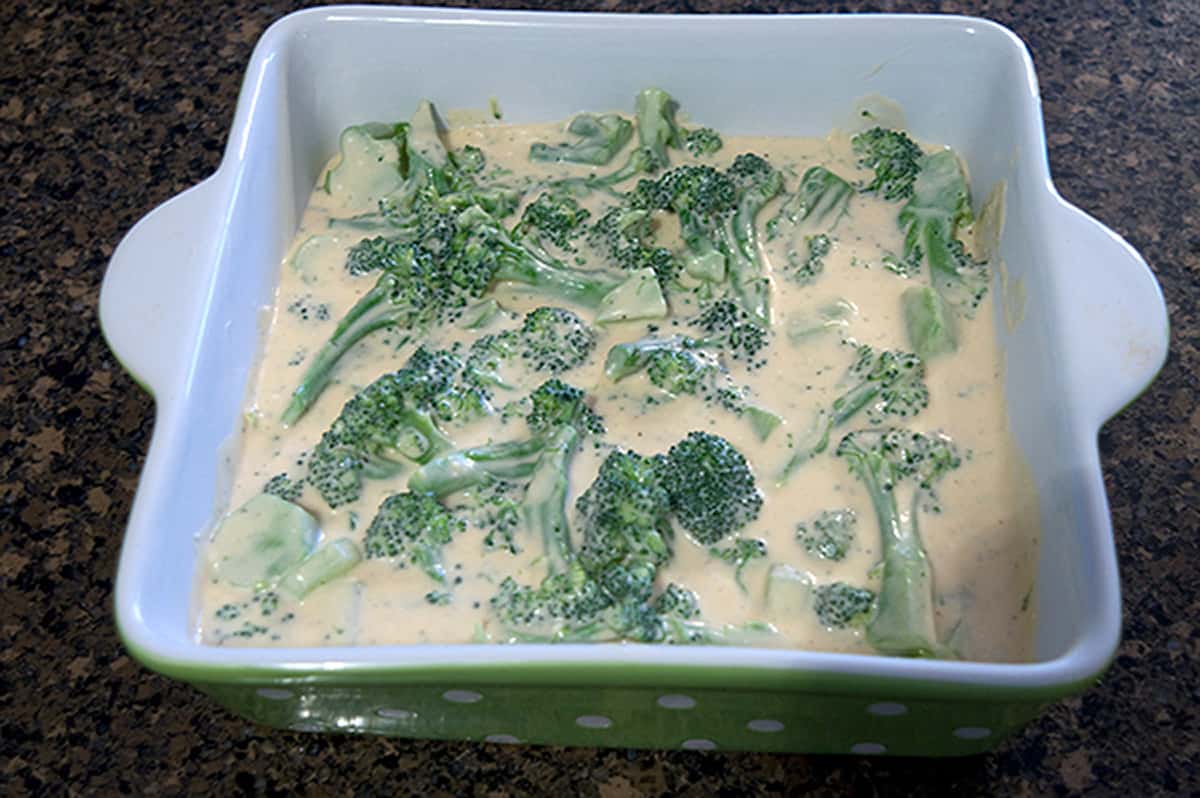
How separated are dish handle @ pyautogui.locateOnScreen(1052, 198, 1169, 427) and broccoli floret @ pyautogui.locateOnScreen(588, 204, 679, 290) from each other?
1.37 ft

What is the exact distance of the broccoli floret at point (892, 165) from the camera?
153 cm

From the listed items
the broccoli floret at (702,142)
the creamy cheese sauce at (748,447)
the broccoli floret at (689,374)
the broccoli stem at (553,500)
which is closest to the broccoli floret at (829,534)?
the creamy cheese sauce at (748,447)

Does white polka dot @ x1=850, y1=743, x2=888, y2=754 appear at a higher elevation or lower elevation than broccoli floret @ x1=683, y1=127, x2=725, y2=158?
lower

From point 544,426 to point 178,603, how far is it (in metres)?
0.39

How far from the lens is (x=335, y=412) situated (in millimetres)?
1336

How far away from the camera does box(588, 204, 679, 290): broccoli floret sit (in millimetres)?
1446

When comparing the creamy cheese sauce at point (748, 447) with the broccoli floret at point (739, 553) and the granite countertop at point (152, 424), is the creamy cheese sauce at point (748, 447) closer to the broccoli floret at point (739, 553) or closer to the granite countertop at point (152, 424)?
the broccoli floret at point (739, 553)

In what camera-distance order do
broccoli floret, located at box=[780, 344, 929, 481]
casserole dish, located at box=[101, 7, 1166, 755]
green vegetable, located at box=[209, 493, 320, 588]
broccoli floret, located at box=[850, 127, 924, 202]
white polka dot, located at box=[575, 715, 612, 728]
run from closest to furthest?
casserole dish, located at box=[101, 7, 1166, 755], white polka dot, located at box=[575, 715, 612, 728], green vegetable, located at box=[209, 493, 320, 588], broccoli floret, located at box=[780, 344, 929, 481], broccoli floret, located at box=[850, 127, 924, 202]

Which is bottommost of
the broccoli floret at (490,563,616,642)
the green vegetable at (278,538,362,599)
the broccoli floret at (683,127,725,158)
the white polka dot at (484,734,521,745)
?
the white polka dot at (484,734,521,745)

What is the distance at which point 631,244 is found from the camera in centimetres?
146

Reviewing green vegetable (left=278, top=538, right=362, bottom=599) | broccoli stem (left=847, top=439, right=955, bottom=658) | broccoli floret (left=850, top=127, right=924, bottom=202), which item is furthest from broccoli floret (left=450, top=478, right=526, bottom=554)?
broccoli floret (left=850, top=127, right=924, bottom=202)

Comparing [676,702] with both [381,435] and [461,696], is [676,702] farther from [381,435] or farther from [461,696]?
[381,435]

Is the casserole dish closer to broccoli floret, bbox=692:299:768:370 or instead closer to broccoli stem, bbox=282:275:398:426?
broccoli stem, bbox=282:275:398:426

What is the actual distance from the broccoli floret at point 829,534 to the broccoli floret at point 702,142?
0.54 metres
